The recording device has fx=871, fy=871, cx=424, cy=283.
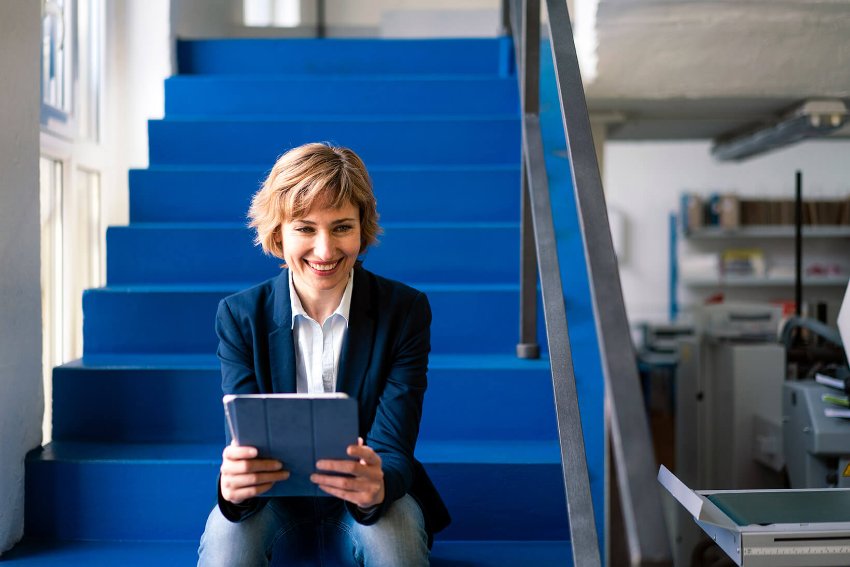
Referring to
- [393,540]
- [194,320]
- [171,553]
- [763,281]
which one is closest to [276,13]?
[194,320]

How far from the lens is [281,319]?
148cm

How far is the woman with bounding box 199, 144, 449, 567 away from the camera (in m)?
1.38

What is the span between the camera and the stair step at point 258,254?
2.47m

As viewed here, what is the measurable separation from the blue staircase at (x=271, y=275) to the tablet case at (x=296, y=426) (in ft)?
2.00

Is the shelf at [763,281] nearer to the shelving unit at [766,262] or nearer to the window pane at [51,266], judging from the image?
the shelving unit at [766,262]

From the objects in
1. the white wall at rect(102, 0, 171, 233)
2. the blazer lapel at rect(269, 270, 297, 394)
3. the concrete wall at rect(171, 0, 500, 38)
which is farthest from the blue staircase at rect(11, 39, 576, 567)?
the concrete wall at rect(171, 0, 500, 38)

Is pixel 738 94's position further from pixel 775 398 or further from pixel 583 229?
pixel 583 229

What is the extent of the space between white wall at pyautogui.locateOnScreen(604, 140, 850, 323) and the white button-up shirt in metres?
7.77

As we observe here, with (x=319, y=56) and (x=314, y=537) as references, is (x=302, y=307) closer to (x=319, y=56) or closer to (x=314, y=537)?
(x=314, y=537)

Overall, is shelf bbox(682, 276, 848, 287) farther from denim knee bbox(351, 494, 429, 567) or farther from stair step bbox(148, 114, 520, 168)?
denim knee bbox(351, 494, 429, 567)

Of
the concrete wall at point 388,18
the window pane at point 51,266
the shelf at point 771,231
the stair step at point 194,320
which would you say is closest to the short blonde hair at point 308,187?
the stair step at point 194,320

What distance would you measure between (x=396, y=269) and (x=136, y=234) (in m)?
0.74

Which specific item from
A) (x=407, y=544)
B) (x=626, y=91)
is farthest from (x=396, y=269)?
(x=626, y=91)

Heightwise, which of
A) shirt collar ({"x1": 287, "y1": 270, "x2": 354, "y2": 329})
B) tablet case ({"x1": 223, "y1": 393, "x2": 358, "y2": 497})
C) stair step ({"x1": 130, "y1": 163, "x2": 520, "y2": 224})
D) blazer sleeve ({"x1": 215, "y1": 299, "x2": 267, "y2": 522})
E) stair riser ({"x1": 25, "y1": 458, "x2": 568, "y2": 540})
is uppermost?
stair step ({"x1": 130, "y1": 163, "x2": 520, "y2": 224})
